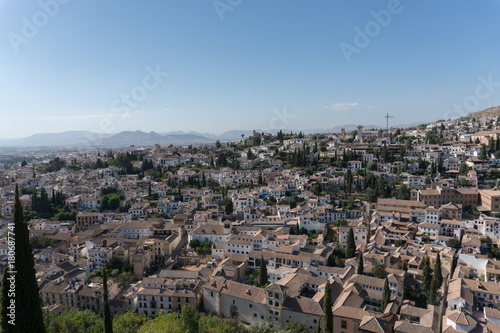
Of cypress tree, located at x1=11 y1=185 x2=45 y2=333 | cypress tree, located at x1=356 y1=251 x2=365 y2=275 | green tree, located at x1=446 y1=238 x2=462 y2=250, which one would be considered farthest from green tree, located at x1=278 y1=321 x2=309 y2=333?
green tree, located at x1=446 y1=238 x2=462 y2=250

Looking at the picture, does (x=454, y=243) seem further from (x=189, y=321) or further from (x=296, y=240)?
(x=189, y=321)

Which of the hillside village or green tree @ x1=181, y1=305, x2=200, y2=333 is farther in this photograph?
the hillside village

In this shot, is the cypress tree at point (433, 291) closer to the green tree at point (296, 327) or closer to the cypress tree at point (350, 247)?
the cypress tree at point (350, 247)

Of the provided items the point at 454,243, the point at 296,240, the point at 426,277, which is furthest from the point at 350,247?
the point at 454,243

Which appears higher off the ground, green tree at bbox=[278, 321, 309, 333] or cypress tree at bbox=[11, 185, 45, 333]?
cypress tree at bbox=[11, 185, 45, 333]

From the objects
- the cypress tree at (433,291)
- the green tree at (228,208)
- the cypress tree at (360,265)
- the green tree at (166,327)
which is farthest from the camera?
the green tree at (228,208)

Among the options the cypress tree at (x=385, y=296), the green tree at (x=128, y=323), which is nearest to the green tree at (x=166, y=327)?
the green tree at (x=128, y=323)

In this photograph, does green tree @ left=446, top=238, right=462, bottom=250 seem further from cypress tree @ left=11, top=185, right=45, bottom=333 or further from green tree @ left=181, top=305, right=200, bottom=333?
cypress tree @ left=11, top=185, right=45, bottom=333
